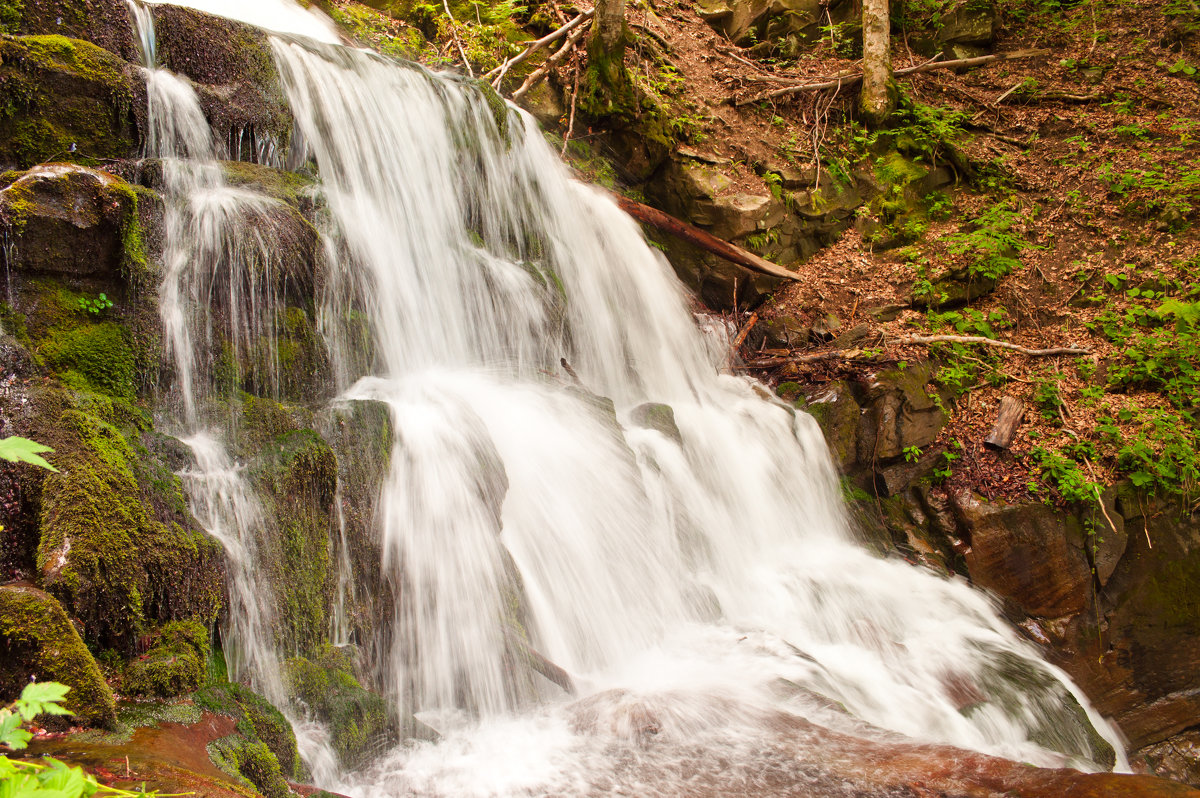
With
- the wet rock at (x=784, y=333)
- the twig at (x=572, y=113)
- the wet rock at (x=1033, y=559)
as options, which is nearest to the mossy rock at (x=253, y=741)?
the wet rock at (x=1033, y=559)

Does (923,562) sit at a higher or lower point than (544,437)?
lower

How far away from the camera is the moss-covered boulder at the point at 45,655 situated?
1.99 metres

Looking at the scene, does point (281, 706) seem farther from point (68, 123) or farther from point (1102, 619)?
point (1102, 619)

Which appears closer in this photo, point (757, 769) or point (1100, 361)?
point (757, 769)

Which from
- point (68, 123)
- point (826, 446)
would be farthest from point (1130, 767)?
point (68, 123)

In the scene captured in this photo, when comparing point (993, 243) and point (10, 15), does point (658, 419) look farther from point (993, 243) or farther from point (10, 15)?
point (993, 243)

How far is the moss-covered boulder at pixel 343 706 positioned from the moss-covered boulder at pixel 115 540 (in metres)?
0.58

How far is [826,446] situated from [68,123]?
23.5ft

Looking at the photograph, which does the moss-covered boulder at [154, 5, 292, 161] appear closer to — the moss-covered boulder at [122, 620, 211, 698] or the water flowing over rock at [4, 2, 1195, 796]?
the water flowing over rock at [4, 2, 1195, 796]

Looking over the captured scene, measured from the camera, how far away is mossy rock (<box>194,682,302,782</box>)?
236cm

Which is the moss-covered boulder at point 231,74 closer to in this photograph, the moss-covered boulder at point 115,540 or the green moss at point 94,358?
the green moss at point 94,358

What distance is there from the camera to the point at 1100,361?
845 cm

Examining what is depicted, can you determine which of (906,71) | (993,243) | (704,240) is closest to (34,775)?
(704,240)

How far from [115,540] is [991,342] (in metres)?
9.05
